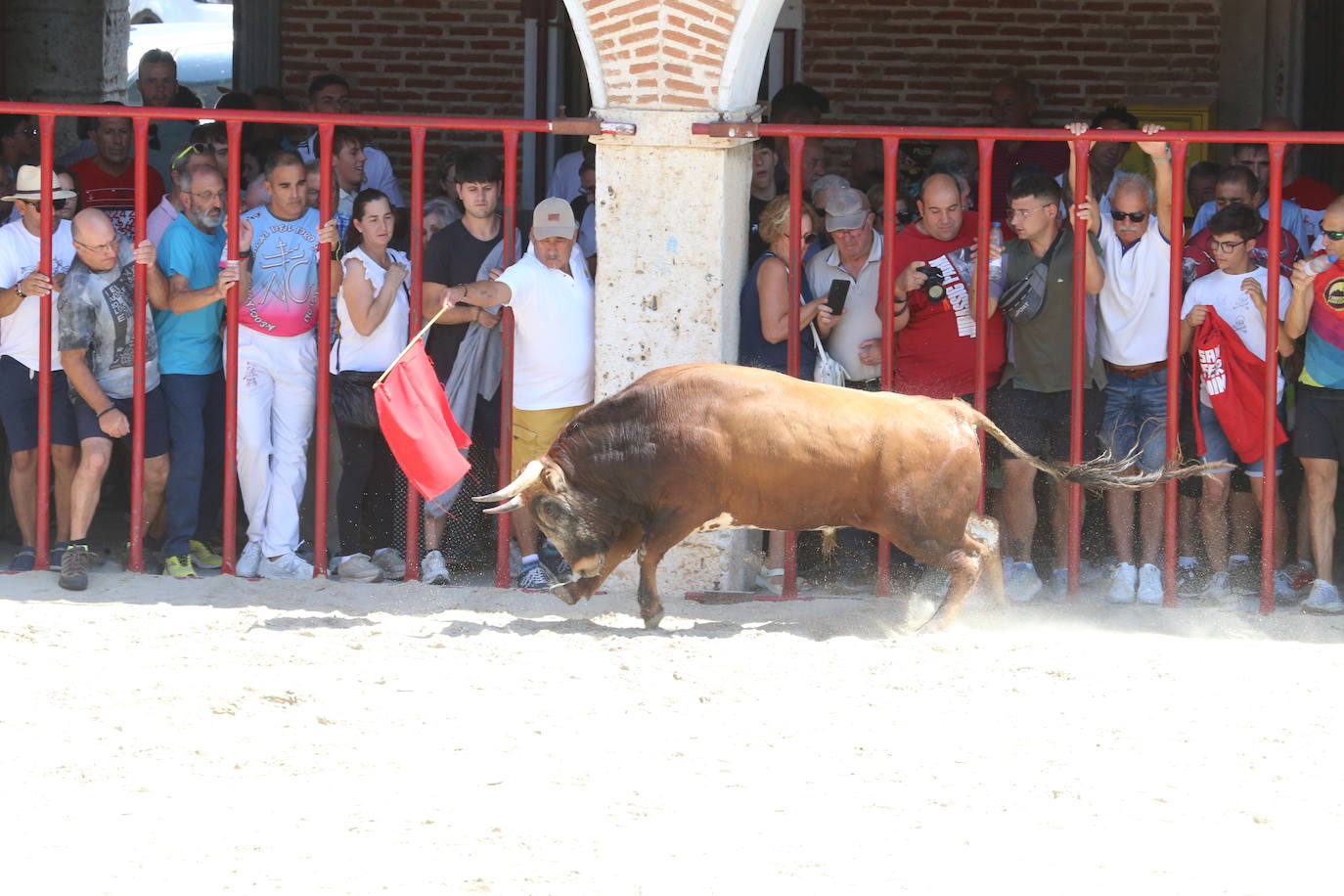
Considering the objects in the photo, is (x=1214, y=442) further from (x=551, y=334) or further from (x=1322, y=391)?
(x=551, y=334)

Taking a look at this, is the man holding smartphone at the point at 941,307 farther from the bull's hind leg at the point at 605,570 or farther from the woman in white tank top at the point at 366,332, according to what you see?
the woman in white tank top at the point at 366,332

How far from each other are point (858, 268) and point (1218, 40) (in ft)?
17.6

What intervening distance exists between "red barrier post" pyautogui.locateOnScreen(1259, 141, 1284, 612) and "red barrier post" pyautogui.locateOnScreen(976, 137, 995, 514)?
1136mm

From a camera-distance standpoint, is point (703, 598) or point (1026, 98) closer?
point (703, 598)

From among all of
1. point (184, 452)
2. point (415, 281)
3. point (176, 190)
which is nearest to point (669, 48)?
point (415, 281)

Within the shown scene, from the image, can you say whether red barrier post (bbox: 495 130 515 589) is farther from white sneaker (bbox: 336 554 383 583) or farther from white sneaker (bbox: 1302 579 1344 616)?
white sneaker (bbox: 1302 579 1344 616)

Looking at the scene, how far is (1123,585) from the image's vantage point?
25.7ft

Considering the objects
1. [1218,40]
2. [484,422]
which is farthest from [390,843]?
[1218,40]

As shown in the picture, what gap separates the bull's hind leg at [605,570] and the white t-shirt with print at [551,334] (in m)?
0.81

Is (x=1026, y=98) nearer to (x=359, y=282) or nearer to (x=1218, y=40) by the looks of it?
→ (x=1218, y=40)

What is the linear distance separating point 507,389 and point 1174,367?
284cm

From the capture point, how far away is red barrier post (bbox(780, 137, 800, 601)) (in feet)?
24.9

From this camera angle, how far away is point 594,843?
5.01 meters

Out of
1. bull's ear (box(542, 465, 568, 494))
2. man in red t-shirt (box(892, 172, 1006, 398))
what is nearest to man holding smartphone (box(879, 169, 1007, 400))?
man in red t-shirt (box(892, 172, 1006, 398))
